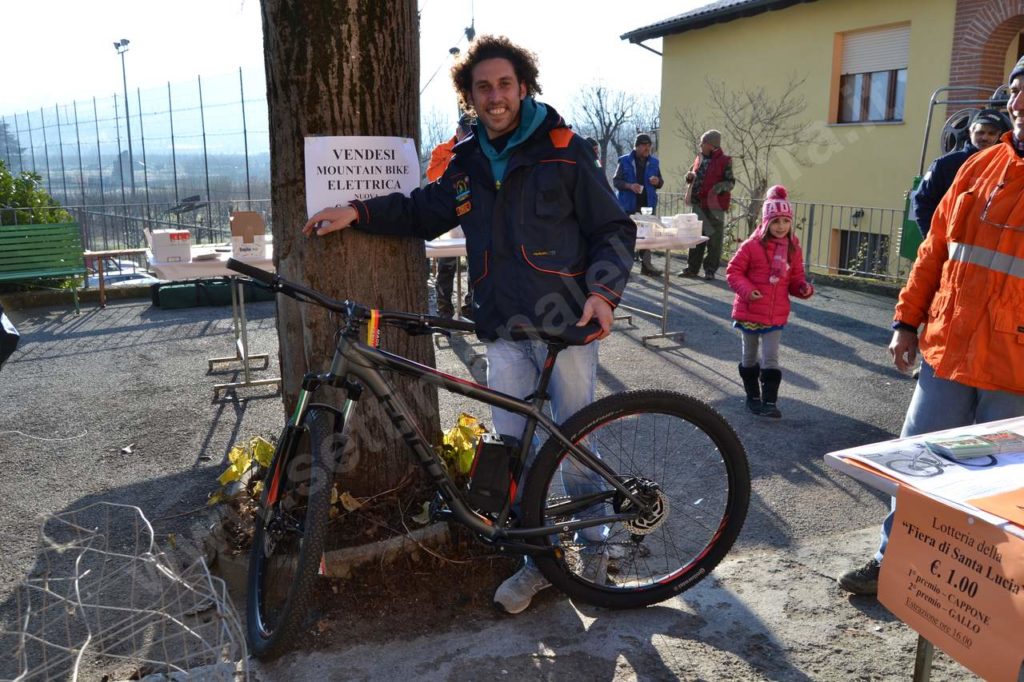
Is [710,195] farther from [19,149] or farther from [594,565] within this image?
[19,149]

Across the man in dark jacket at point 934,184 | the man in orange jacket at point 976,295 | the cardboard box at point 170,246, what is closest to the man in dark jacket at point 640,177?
the cardboard box at point 170,246

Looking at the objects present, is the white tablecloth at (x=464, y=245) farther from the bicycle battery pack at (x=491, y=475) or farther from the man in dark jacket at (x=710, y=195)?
the bicycle battery pack at (x=491, y=475)

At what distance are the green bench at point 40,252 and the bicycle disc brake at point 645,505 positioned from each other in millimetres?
7925

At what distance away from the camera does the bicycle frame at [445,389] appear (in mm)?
2689

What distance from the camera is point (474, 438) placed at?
3555 millimetres

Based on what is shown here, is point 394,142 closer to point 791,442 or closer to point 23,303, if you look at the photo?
point 791,442

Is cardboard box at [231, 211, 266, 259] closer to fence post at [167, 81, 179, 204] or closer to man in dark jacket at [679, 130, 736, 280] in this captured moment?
man in dark jacket at [679, 130, 736, 280]

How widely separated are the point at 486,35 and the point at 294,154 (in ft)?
2.74

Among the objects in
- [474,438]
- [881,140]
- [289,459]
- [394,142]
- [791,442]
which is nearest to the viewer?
[289,459]

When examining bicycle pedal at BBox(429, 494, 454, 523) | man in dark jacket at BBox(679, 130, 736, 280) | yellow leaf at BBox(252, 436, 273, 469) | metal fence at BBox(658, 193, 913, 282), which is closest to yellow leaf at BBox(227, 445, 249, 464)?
yellow leaf at BBox(252, 436, 273, 469)

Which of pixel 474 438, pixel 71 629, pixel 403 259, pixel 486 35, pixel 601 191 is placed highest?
pixel 486 35

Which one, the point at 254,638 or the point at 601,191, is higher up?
the point at 601,191

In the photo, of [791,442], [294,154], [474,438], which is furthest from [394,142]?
[791,442]

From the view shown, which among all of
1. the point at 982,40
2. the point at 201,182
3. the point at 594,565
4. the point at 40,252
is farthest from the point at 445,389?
the point at 201,182
